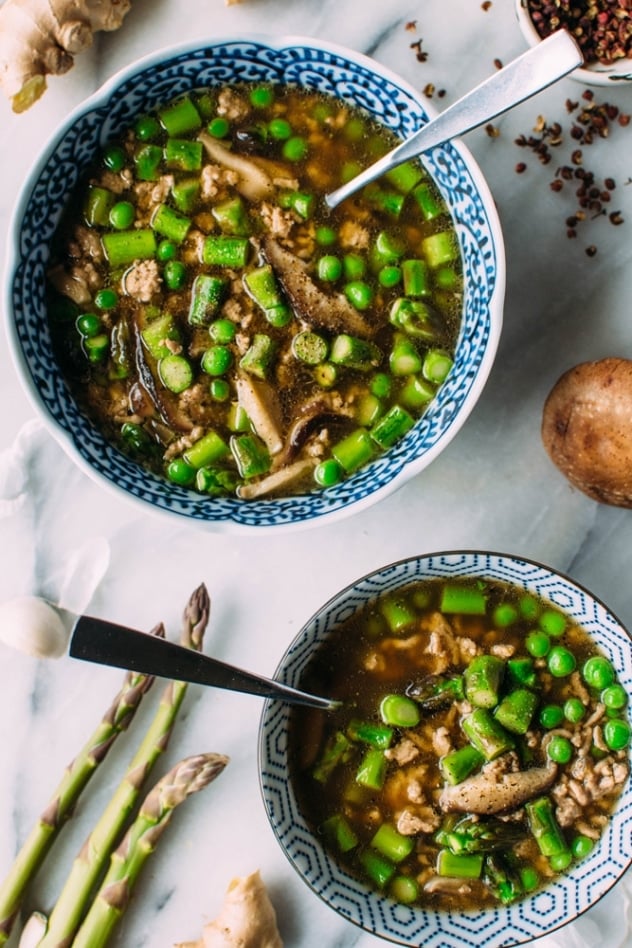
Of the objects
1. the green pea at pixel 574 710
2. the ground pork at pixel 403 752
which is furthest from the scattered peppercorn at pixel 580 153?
the ground pork at pixel 403 752

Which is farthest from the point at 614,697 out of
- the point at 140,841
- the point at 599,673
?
the point at 140,841

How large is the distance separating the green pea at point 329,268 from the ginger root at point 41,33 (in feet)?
3.44

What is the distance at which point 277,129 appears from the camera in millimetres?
2980

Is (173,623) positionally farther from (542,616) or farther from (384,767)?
(542,616)

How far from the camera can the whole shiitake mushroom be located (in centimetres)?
294

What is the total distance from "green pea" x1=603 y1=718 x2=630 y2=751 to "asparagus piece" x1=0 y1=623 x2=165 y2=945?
1.46 m

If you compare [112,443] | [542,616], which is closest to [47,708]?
[112,443]

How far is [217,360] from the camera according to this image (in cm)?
296

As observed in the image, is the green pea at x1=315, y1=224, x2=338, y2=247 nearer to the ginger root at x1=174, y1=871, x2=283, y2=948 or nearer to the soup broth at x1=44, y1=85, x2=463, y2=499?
the soup broth at x1=44, y1=85, x2=463, y2=499

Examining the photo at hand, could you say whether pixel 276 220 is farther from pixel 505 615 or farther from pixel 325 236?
pixel 505 615

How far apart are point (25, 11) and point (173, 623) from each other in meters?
2.01

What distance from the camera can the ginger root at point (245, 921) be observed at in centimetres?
313

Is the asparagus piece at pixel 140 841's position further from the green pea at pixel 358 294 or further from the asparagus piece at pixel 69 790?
the green pea at pixel 358 294

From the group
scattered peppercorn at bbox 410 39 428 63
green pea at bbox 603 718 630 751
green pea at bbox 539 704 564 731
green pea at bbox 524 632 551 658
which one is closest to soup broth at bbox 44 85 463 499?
scattered peppercorn at bbox 410 39 428 63
